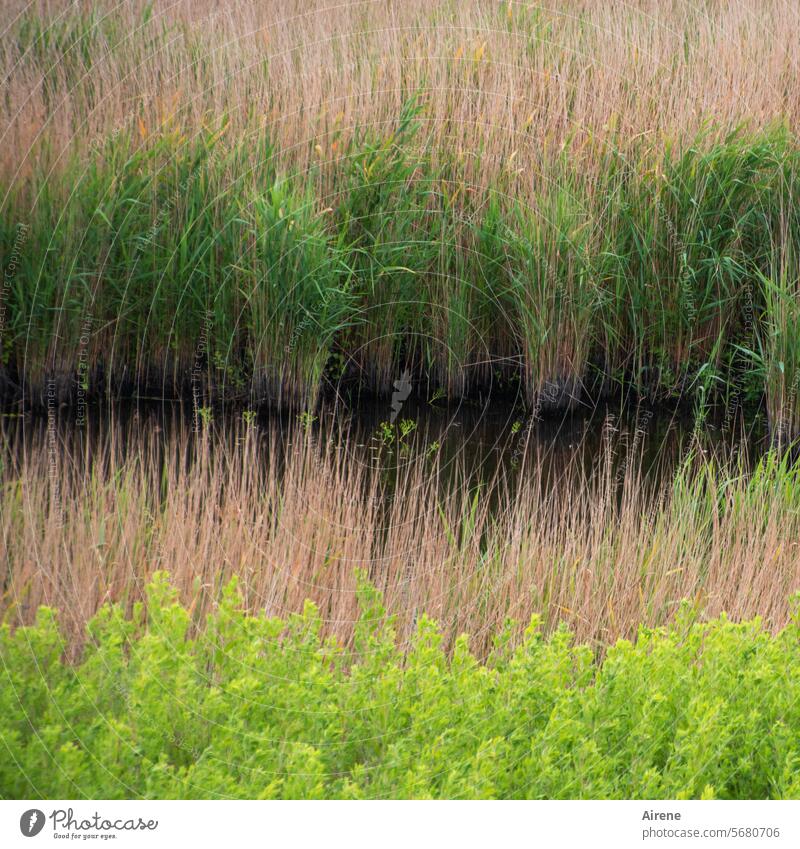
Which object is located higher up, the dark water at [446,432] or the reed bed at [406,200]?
the reed bed at [406,200]

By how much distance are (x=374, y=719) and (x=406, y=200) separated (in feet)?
11.0

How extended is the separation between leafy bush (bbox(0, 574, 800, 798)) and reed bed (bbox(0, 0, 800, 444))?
6.56ft

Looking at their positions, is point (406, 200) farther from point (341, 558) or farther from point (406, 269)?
point (341, 558)

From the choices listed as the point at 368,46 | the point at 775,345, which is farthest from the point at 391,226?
the point at 775,345

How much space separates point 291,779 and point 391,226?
346 cm

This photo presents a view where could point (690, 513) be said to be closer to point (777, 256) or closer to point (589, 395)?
point (589, 395)

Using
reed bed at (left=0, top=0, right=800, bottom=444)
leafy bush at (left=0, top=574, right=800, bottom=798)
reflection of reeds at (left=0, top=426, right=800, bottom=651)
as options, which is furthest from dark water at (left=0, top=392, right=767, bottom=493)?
leafy bush at (left=0, top=574, right=800, bottom=798)

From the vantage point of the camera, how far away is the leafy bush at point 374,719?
2.12 m

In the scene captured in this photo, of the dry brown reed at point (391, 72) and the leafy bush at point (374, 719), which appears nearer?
the leafy bush at point (374, 719)

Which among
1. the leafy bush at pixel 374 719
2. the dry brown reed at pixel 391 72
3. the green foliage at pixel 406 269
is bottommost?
the leafy bush at pixel 374 719

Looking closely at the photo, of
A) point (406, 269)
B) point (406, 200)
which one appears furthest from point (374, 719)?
point (406, 200)

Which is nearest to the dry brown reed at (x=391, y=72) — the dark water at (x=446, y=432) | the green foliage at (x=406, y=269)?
the green foliage at (x=406, y=269)

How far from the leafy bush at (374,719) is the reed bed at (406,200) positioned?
2.00 metres

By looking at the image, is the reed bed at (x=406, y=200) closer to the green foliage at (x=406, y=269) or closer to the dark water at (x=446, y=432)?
the green foliage at (x=406, y=269)
